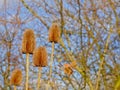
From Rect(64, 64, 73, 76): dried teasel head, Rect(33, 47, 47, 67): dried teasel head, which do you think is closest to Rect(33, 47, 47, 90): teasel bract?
Rect(33, 47, 47, 67): dried teasel head

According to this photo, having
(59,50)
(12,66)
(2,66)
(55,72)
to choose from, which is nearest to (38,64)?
(59,50)

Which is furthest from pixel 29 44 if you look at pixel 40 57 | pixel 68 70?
pixel 68 70

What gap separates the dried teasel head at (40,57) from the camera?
2.40 m

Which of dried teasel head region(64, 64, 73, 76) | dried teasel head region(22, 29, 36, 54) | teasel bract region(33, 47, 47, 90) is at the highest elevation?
dried teasel head region(22, 29, 36, 54)

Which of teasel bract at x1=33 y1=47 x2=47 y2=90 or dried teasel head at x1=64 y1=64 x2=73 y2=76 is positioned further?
dried teasel head at x1=64 y1=64 x2=73 y2=76

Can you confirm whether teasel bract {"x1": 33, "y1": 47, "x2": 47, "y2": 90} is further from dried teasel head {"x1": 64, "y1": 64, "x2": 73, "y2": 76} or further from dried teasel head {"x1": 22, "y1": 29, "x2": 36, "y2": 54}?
dried teasel head {"x1": 64, "y1": 64, "x2": 73, "y2": 76}

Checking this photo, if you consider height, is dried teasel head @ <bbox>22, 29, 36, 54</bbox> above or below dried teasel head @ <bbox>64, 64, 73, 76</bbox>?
above

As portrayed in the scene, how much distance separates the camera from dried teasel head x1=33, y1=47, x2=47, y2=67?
7.86 feet

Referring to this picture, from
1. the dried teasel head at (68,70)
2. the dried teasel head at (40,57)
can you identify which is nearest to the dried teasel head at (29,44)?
the dried teasel head at (40,57)

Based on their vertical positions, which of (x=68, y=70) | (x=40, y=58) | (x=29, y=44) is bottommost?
(x=68, y=70)

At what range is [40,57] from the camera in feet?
8.04

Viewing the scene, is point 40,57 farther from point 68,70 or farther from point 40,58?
point 68,70

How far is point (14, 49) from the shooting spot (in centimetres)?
604

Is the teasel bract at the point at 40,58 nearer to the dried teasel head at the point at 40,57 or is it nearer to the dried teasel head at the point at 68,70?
the dried teasel head at the point at 40,57
